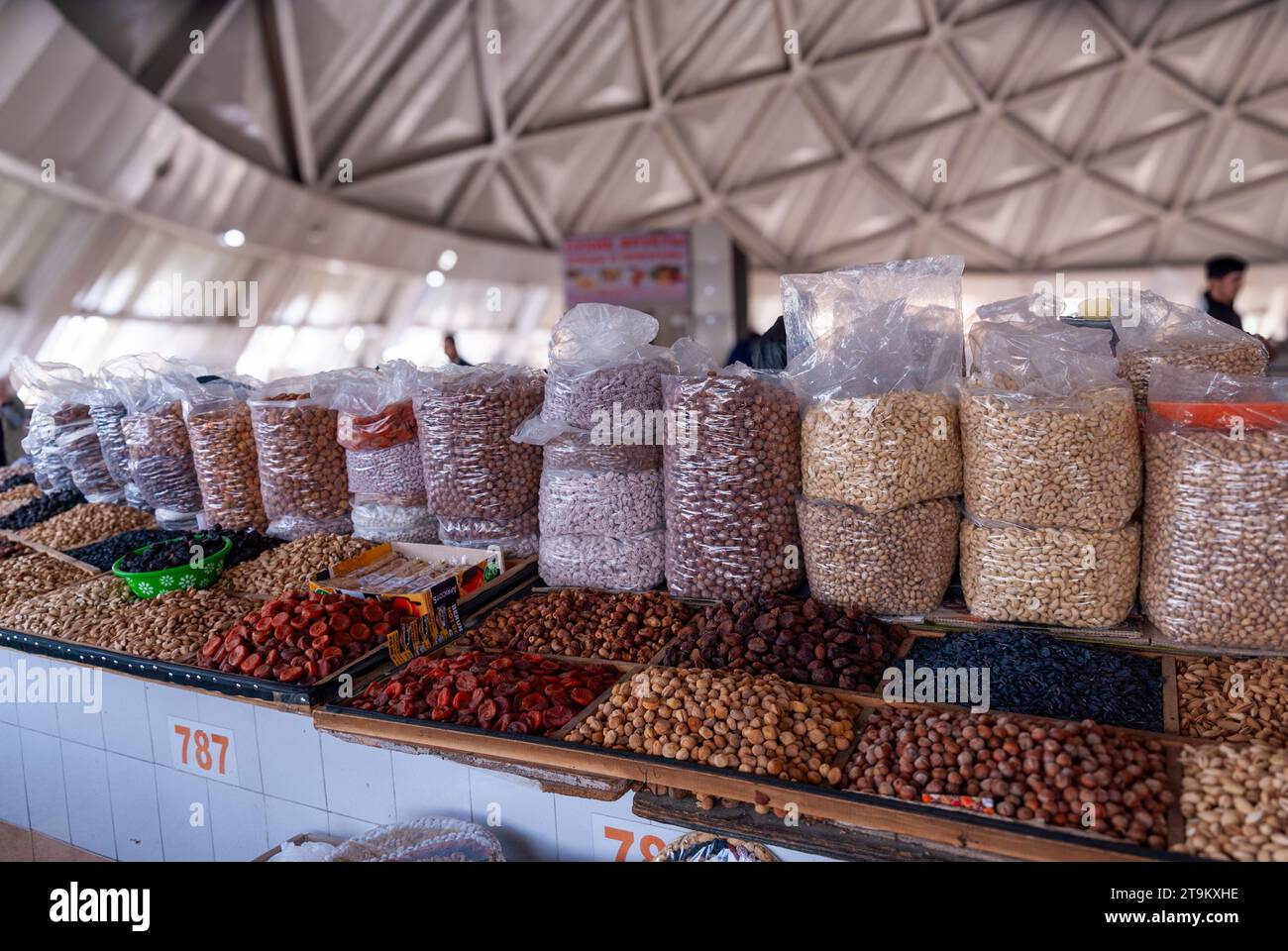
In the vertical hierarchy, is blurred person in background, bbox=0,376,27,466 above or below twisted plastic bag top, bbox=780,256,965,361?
below

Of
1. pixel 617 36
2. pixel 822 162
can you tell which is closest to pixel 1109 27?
pixel 822 162

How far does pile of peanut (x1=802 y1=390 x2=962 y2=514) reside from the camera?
6.94 ft

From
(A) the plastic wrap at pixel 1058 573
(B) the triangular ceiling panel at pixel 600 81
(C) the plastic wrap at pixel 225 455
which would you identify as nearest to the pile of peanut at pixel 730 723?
Result: (A) the plastic wrap at pixel 1058 573

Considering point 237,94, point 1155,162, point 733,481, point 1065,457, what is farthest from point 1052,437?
point 1155,162

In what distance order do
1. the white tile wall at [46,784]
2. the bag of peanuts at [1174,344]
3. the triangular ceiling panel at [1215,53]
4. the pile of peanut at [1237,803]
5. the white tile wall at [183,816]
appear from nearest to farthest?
the pile of peanut at [1237,803] → the bag of peanuts at [1174,344] → the white tile wall at [183,816] → the white tile wall at [46,784] → the triangular ceiling panel at [1215,53]

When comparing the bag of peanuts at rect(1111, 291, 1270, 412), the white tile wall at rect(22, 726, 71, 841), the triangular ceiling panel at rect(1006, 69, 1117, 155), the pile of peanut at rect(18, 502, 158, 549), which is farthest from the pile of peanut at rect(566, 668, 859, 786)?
the triangular ceiling panel at rect(1006, 69, 1117, 155)

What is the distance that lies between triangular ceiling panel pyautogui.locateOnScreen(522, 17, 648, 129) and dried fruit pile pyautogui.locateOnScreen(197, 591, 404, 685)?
1110 centimetres

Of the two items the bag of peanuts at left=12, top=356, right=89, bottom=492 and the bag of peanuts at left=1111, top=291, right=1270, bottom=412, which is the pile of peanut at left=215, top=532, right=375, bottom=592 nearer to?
the bag of peanuts at left=12, top=356, right=89, bottom=492

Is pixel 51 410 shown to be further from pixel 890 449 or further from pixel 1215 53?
pixel 1215 53

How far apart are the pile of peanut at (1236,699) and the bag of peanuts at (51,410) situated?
13.5 feet

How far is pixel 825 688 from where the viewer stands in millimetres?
1984

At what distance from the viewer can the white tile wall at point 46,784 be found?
288cm

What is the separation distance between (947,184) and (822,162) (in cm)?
260

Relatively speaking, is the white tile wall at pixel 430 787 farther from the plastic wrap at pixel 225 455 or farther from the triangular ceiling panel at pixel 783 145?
the triangular ceiling panel at pixel 783 145
